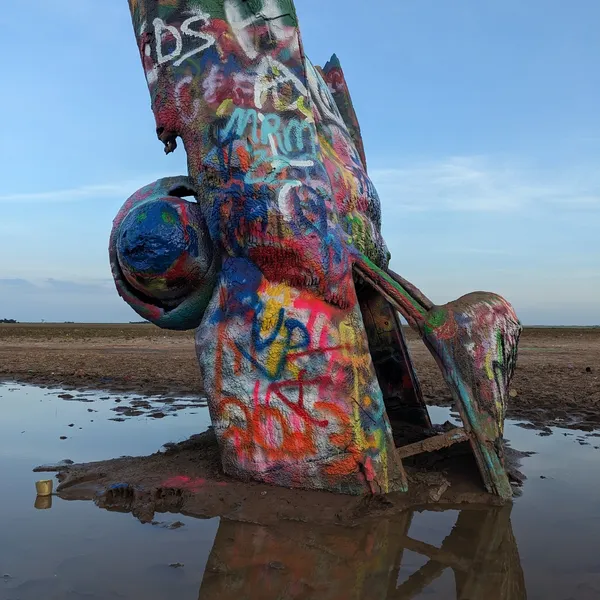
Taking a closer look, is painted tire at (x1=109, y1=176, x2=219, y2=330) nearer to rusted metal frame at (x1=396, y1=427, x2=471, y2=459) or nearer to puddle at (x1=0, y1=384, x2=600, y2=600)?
puddle at (x1=0, y1=384, x2=600, y2=600)

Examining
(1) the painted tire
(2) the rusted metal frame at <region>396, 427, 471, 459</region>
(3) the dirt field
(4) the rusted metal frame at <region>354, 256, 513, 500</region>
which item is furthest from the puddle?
(3) the dirt field

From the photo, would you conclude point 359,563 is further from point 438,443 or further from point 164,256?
point 164,256

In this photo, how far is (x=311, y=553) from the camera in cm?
313

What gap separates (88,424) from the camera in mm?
6598

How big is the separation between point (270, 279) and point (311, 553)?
1.87 meters

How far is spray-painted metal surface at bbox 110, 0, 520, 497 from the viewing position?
161 inches

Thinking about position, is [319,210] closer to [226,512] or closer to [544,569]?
[226,512]

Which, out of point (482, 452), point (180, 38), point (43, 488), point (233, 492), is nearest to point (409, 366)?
point (482, 452)

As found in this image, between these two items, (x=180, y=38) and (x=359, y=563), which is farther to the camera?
(x=180, y=38)

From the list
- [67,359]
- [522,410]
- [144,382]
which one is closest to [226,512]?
[522,410]

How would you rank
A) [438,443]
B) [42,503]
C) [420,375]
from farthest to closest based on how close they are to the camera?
[420,375] → [438,443] → [42,503]

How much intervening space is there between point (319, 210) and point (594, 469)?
9.73 feet

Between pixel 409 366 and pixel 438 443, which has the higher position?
pixel 409 366

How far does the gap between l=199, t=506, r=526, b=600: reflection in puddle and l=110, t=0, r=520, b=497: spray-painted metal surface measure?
0.64m
